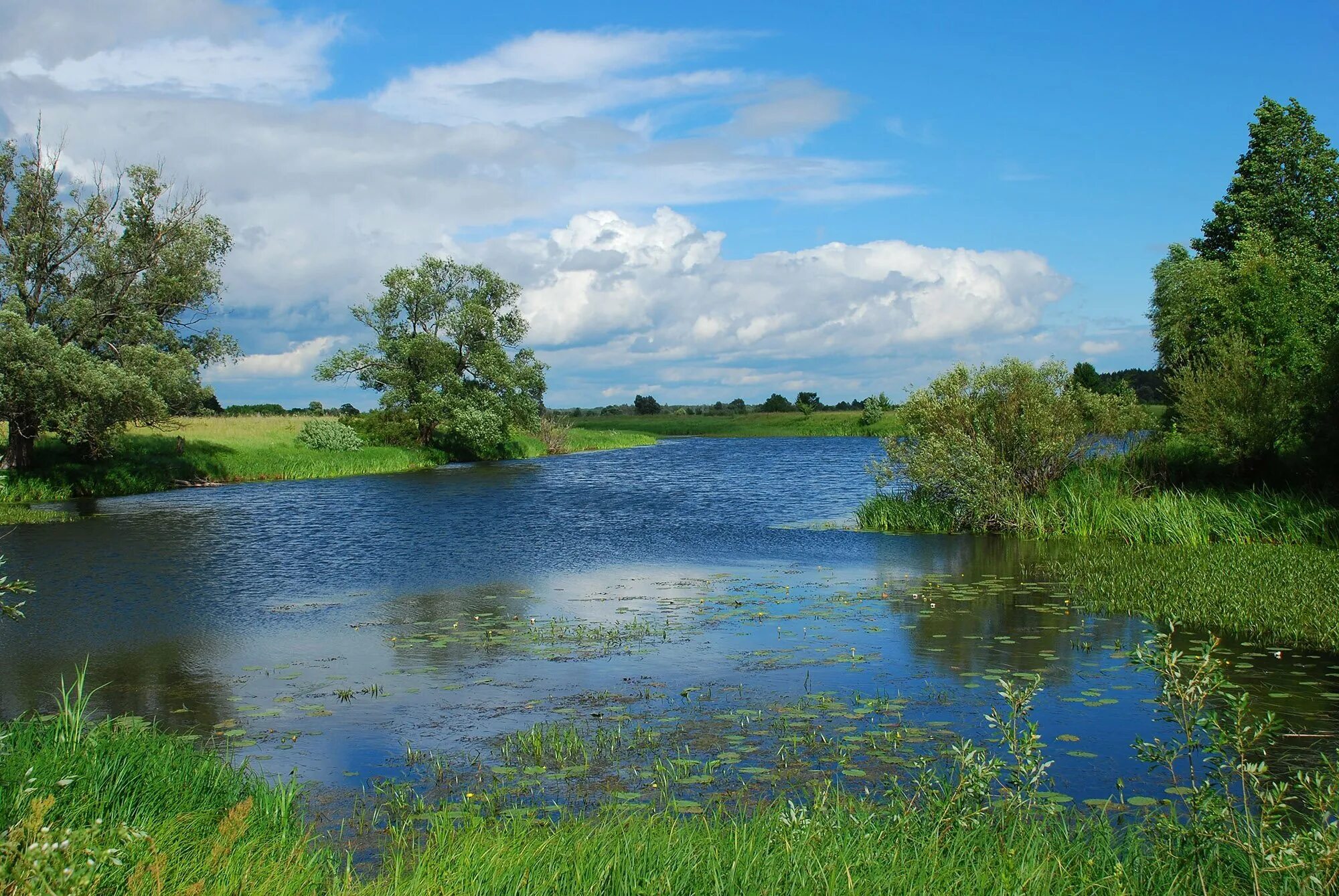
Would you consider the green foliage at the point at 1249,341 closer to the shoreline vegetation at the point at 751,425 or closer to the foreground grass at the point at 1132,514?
the foreground grass at the point at 1132,514

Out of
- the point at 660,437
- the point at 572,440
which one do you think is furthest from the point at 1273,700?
the point at 660,437

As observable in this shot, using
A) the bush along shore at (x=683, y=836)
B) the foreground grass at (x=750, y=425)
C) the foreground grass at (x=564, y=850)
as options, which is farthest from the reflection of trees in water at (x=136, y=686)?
the foreground grass at (x=750, y=425)

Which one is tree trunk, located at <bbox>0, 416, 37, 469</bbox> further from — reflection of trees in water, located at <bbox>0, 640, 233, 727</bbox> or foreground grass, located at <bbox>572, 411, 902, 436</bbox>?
foreground grass, located at <bbox>572, 411, 902, 436</bbox>

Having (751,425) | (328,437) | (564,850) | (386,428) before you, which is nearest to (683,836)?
(564,850)

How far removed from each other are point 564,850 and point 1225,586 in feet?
45.4

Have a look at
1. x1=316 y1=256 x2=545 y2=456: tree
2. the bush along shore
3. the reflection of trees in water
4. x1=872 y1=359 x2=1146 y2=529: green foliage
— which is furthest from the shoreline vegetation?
the bush along shore

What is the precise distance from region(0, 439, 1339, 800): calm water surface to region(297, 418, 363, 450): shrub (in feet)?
81.4

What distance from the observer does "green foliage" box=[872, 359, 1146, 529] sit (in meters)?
25.4

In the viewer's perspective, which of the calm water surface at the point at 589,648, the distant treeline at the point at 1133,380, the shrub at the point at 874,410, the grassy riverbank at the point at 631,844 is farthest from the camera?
the shrub at the point at 874,410

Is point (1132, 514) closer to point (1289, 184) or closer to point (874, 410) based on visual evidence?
point (1289, 184)

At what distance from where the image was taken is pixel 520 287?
211 ft

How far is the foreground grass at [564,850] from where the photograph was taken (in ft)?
17.2

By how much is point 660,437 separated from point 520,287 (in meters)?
61.6

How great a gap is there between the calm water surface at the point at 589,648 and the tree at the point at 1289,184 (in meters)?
26.8
